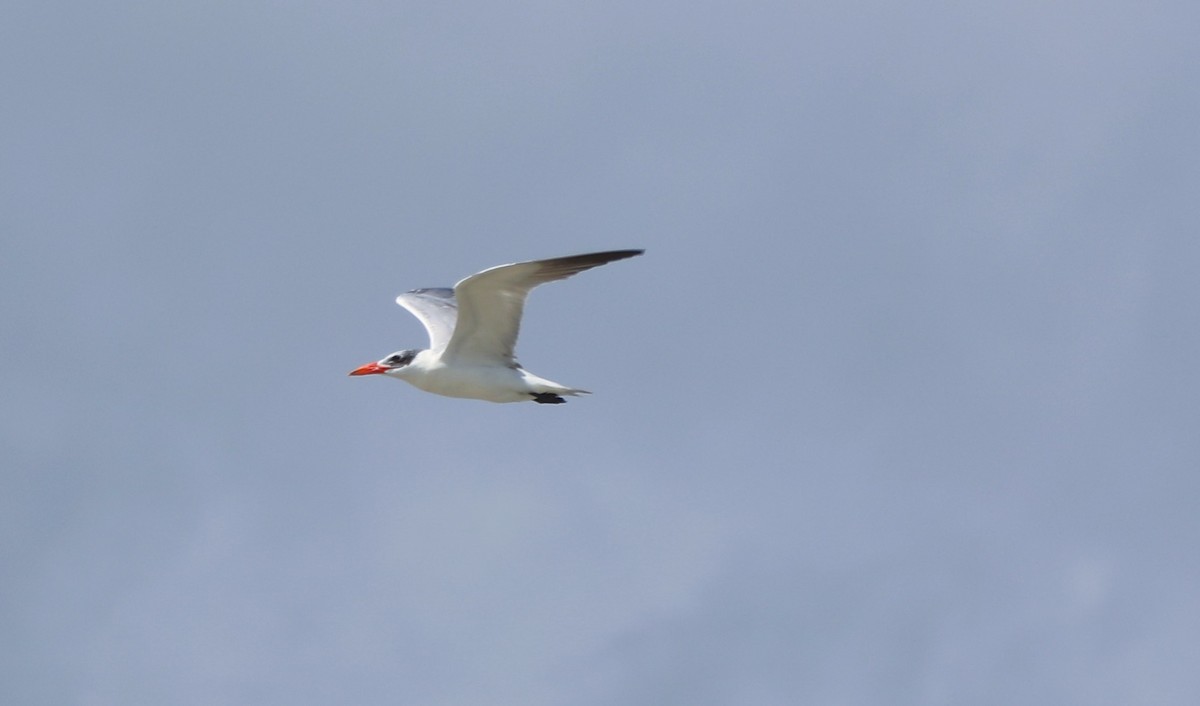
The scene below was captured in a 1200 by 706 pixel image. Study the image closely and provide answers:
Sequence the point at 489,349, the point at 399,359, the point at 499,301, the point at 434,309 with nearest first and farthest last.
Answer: the point at 499,301 < the point at 489,349 < the point at 399,359 < the point at 434,309

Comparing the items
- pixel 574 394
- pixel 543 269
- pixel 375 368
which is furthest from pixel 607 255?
pixel 375 368

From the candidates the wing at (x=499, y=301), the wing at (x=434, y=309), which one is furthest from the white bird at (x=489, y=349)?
the wing at (x=434, y=309)

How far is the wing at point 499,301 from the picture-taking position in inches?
781

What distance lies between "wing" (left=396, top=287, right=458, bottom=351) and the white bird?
850mm

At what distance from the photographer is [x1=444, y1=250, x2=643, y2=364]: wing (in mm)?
19844

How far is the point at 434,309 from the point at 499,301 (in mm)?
4639

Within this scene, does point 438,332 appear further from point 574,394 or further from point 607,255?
point 607,255

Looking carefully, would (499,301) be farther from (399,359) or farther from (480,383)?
(399,359)

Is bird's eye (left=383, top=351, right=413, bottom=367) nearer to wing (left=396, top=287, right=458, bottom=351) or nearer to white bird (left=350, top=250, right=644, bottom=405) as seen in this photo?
white bird (left=350, top=250, right=644, bottom=405)

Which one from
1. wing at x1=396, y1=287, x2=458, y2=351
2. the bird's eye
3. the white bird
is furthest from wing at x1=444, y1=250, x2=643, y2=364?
wing at x1=396, y1=287, x2=458, y2=351

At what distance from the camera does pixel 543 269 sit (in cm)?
2003

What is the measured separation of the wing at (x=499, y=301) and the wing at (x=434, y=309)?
183cm

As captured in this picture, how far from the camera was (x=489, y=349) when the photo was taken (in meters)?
21.5

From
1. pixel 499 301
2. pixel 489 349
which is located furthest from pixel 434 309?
pixel 499 301
